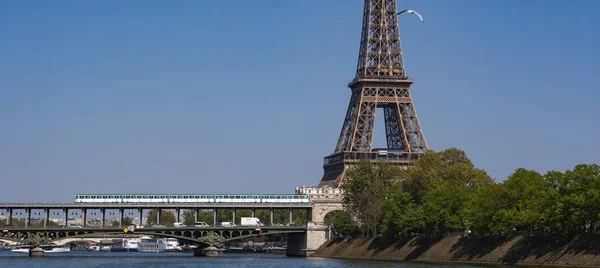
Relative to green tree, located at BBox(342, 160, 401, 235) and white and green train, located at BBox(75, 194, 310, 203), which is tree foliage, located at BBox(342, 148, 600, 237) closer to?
green tree, located at BBox(342, 160, 401, 235)

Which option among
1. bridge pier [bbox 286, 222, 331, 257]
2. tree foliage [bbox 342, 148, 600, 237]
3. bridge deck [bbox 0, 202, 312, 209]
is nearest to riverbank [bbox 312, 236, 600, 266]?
tree foliage [bbox 342, 148, 600, 237]

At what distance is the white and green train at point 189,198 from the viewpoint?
192 metres

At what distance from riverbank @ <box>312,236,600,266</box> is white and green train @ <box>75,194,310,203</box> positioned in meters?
39.7

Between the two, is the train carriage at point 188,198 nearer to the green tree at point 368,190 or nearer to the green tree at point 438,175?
the green tree at point 368,190

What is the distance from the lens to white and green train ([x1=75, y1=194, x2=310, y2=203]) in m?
192

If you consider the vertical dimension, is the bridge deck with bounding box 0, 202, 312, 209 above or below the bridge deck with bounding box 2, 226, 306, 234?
above

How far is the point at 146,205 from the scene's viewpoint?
7397 inches

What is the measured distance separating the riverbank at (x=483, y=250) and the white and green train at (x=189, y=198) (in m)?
39.7

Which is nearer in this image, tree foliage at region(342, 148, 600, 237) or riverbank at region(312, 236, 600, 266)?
riverbank at region(312, 236, 600, 266)

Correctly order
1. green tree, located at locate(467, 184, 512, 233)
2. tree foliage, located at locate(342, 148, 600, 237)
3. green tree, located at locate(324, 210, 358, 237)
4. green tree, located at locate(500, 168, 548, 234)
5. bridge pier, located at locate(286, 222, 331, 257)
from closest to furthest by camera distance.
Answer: tree foliage, located at locate(342, 148, 600, 237), green tree, located at locate(500, 168, 548, 234), green tree, located at locate(467, 184, 512, 233), green tree, located at locate(324, 210, 358, 237), bridge pier, located at locate(286, 222, 331, 257)

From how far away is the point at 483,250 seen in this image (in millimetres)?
121312

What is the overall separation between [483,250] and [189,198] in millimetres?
84816

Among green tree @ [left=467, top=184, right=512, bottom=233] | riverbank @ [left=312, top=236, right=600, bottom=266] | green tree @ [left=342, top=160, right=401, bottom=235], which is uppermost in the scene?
green tree @ [left=342, top=160, right=401, bottom=235]

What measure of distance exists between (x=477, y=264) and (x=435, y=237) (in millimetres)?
19694
